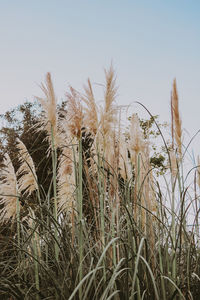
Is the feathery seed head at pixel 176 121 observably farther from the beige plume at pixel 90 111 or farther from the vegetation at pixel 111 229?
the beige plume at pixel 90 111

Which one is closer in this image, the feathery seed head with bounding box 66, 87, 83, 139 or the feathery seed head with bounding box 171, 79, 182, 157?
the feathery seed head with bounding box 66, 87, 83, 139

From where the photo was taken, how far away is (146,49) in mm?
8031

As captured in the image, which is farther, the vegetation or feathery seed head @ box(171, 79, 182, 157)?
feathery seed head @ box(171, 79, 182, 157)

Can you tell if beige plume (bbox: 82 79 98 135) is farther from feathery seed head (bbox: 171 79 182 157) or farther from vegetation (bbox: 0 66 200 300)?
feathery seed head (bbox: 171 79 182 157)

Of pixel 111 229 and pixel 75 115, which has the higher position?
pixel 75 115

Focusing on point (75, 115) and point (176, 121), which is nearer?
point (75, 115)

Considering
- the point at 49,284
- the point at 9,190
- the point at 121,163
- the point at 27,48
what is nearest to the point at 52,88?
the point at 121,163

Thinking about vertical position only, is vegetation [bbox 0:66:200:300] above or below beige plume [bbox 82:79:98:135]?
below

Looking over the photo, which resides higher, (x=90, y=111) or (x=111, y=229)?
(x=90, y=111)

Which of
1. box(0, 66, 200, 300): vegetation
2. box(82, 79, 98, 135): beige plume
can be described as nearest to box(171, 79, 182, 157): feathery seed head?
box(0, 66, 200, 300): vegetation

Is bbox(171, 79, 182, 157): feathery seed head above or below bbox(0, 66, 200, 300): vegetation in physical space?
above

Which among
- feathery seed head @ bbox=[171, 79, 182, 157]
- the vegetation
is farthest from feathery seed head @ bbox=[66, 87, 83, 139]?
feathery seed head @ bbox=[171, 79, 182, 157]

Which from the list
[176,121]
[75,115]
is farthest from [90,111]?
[176,121]

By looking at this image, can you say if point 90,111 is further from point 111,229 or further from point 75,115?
point 111,229
